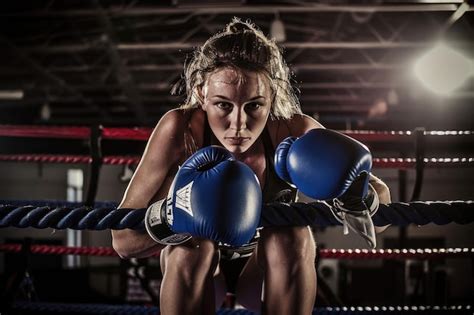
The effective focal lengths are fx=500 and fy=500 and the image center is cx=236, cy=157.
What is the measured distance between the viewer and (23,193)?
9.35 meters

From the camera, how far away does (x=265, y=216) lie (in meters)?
1.05

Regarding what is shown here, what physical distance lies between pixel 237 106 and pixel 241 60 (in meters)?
0.15

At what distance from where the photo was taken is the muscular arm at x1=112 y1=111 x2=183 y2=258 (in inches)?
50.8

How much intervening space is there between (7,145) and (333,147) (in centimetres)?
753

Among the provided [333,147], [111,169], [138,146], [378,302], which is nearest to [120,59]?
[138,146]

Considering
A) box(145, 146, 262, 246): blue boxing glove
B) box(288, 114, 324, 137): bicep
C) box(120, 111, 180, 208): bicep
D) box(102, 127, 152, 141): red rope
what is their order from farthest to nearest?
box(102, 127, 152, 141): red rope → box(288, 114, 324, 137): bicep → box(120, 111, 180, 208): bicep → box(145, 146, 262, 246): blue boxing glove

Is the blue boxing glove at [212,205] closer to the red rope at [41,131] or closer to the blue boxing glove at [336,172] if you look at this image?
the blue boxing glove at [336,172]

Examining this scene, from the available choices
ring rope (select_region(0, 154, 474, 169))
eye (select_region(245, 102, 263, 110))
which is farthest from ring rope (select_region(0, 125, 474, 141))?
eye (select_region(245, 102, 263, 110))

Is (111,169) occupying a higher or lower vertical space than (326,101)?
lower

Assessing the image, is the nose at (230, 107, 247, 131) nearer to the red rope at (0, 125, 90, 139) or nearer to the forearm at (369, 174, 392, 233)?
the forearm at (369, 174, 392, 233)

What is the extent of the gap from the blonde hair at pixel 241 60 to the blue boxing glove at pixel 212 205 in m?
0.42

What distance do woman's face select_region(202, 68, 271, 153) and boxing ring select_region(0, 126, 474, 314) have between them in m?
0.30

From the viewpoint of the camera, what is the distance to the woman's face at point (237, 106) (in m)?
1.32

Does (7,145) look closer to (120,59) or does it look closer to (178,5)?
(120,59)
